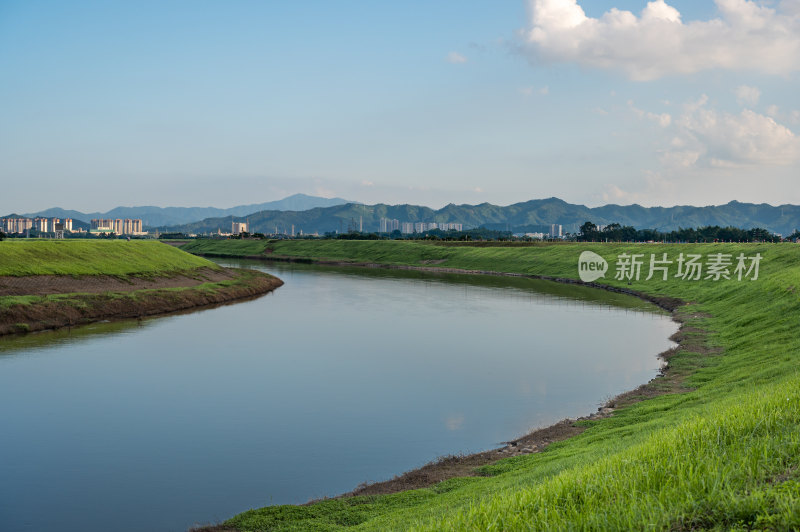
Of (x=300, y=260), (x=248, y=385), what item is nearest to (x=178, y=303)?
(x=248, y=385)

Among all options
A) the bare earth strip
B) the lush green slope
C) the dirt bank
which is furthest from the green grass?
the dirt bank

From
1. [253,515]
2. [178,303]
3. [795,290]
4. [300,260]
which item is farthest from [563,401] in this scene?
[300,260]

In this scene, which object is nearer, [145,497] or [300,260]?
[145,497]

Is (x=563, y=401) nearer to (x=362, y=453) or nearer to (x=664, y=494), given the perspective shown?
(x=362, y=453)

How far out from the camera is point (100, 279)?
2169 inches

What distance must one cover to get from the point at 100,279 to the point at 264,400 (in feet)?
126

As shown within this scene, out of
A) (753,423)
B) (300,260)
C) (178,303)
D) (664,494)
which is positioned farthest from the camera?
(300,260)

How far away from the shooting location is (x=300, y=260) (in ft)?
456

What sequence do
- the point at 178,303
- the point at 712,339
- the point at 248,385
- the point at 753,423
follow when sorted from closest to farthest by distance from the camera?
the point at 753,423
the point at 248,385
the point at 712,339
the point at 178,303

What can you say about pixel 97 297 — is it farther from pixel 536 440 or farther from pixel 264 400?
pixel 536 440

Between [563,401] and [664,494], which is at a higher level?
[664,494]

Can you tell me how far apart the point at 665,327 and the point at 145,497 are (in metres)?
40.7

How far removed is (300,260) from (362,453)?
122475 mm

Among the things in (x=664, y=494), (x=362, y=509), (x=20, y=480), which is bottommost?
(x=20, y=480)
